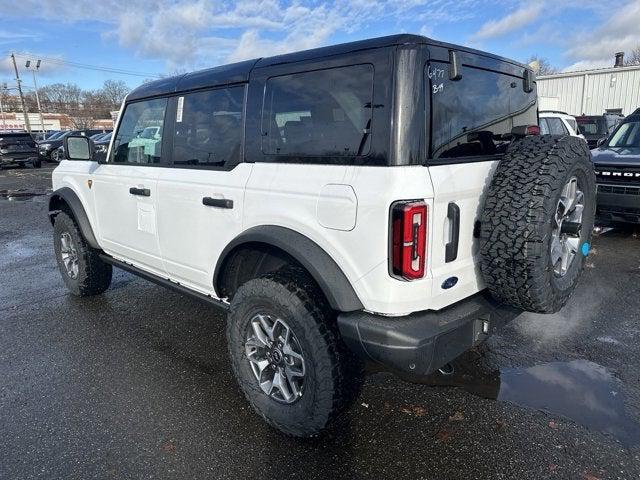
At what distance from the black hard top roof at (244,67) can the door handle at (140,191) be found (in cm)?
74

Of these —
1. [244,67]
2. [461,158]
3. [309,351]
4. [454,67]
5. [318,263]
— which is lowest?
[309,351]

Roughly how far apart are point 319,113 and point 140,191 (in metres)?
1.80

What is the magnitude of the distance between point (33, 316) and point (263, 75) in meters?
3.41

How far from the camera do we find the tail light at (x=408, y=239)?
2.10 meters

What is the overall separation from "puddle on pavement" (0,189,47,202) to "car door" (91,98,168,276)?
409 inches

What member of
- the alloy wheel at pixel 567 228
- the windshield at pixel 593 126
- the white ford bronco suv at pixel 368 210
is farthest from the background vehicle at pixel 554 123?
the alloy wheel at pixel 567 228

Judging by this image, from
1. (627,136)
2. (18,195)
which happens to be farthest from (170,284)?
(18,195)

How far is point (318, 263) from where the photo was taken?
2.35 metres

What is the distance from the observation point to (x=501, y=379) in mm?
3248

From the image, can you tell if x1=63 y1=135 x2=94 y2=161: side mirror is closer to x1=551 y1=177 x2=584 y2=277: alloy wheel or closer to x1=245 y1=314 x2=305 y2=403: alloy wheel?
x1=245 y1=314 x2=305 y2=403: alloy wheel

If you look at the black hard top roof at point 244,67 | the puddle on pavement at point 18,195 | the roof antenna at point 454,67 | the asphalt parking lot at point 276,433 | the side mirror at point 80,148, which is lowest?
the asphalt parking lot at point 276,433

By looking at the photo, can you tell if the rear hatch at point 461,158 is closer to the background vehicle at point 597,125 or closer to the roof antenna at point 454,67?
the roof antenna at point 454,67

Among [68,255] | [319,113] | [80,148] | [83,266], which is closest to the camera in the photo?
[319,113]

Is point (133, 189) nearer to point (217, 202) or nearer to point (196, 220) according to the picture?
point (196, 220)
